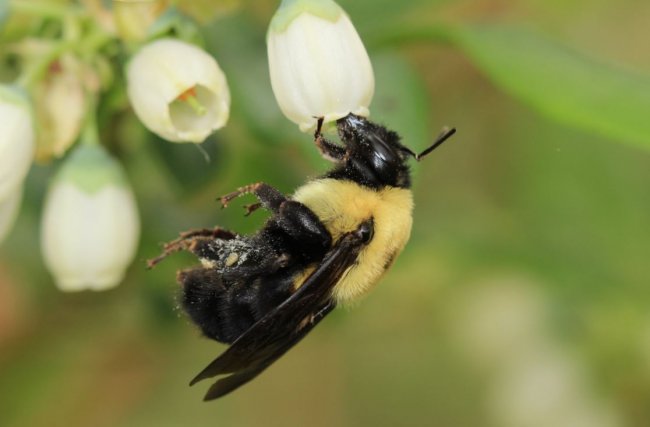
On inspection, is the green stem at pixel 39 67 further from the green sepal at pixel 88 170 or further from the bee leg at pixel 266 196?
the bee leg at pixel 266 196

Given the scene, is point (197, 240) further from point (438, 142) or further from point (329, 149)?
point (438, 142)

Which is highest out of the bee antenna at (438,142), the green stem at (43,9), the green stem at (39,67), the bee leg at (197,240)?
the green stem at (43,9)

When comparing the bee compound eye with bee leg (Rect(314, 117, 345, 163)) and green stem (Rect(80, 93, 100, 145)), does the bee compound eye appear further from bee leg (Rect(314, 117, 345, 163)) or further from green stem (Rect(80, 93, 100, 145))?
green stem (Rect(80, 93, 100, 145))

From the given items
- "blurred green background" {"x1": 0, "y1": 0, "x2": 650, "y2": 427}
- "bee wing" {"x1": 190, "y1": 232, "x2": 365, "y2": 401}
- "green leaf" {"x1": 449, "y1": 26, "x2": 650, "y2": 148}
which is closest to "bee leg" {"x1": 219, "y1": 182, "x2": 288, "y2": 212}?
"bee wing" {"x1": 190, "y1": 232, "x2": 365, "y2": 401}

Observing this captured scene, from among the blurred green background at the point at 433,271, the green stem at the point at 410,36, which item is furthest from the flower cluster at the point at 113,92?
the green stem at the point at 410,36

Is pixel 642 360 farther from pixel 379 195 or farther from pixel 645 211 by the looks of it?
pixel 379 195
